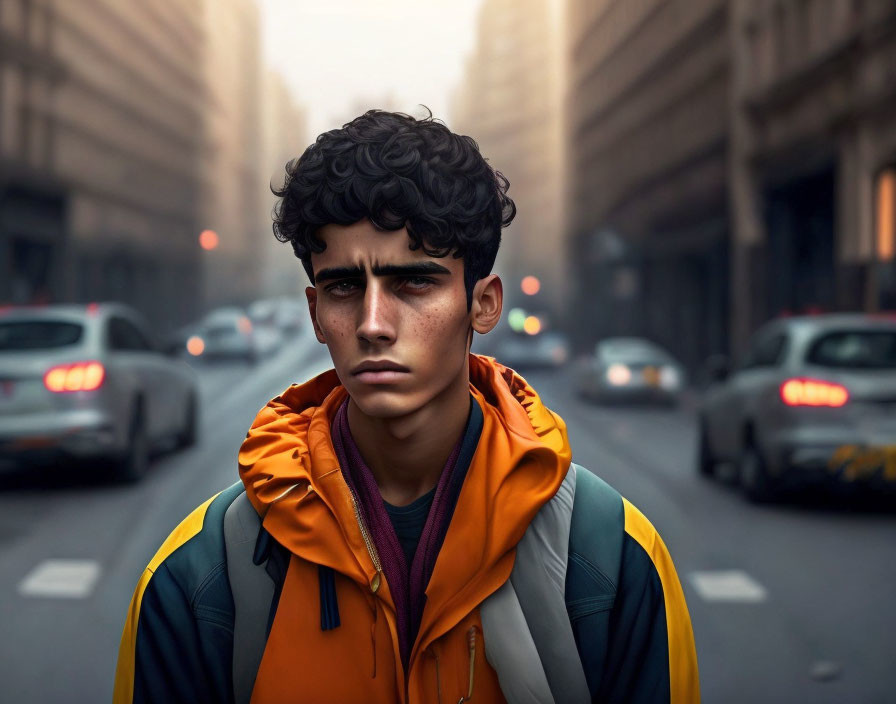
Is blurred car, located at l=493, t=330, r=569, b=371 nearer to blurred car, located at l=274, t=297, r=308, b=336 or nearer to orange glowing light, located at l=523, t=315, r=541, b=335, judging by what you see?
orange glowing light, located at l=523, t=315, r=541, b=335

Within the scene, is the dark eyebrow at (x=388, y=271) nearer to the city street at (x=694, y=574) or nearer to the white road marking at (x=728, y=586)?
the city street at (x=694, y=574)

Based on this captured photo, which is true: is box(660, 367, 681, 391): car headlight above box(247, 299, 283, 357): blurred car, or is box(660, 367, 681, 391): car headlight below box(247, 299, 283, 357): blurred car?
below

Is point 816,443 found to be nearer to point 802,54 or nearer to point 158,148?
point 802,54

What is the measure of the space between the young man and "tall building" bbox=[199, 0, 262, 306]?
70455mm

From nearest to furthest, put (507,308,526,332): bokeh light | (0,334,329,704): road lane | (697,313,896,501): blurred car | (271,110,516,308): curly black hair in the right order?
(271,110,516,308): curly black hair → (0,334,329,704): road lane → (697,313,896,501): blurred car → (507,308,526,332): bokeh light

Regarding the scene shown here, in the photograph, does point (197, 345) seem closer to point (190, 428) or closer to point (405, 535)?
point (190, 428)

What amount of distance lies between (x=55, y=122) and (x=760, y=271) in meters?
25.9

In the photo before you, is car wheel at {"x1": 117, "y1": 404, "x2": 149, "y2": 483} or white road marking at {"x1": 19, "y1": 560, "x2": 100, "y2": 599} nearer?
white road marking at {"x1": 19, "y1": 560, "x2": 100, "y2": 599}

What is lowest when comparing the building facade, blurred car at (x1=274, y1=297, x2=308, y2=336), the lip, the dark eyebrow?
the lip

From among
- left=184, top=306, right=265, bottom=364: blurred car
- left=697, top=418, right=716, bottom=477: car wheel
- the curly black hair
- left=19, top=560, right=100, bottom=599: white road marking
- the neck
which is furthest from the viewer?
left=184, top=306, right=265, bottom=364: blurred car

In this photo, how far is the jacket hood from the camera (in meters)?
2.04

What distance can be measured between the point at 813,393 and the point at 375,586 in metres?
8.60

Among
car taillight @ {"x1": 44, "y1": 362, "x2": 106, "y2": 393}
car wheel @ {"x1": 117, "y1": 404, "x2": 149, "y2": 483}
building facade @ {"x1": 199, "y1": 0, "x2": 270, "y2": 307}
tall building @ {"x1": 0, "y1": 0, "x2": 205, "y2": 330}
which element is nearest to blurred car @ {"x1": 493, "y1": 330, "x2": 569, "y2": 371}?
tall building @ {"x1": 0, "y1": 0, "x2": 205, "y2": 330}

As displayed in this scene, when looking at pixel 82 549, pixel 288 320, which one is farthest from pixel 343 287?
pixel 288 320
